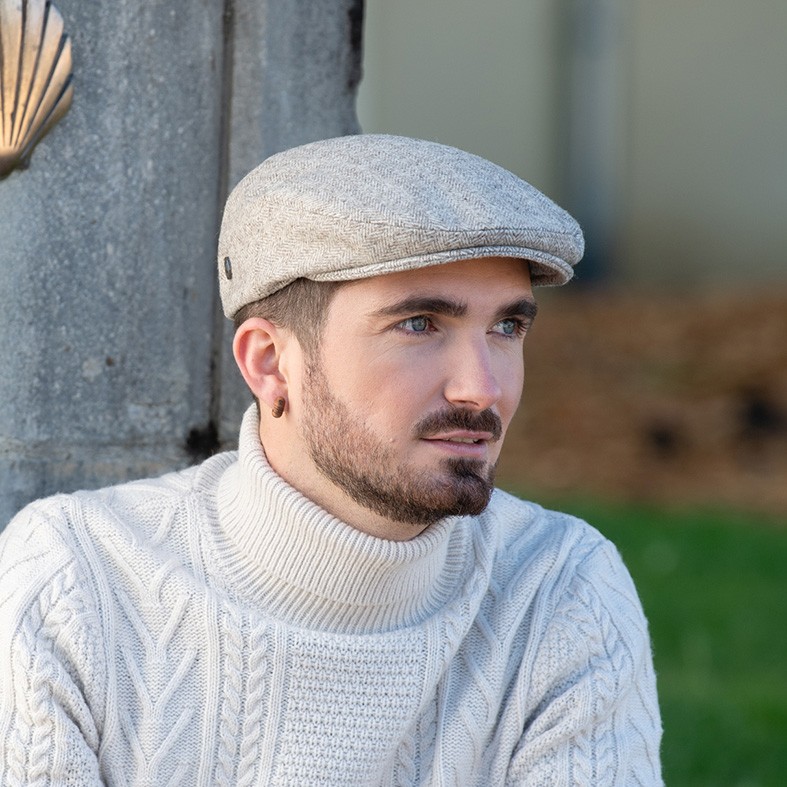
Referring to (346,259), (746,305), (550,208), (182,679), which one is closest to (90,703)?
(182,679)

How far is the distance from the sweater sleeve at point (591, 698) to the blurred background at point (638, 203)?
5516 mm

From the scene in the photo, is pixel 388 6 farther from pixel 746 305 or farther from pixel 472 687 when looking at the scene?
pixel 472 687

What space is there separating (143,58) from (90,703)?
1.38 meters

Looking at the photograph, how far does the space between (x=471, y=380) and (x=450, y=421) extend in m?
0.08

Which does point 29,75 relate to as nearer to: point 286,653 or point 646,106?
point 286,653

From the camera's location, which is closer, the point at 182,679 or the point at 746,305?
the point at 182,679

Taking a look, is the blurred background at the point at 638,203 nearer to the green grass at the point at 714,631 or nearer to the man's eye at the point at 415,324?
the green grass at the point at 714,631

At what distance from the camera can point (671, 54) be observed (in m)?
12.4

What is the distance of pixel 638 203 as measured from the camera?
41.6 feet

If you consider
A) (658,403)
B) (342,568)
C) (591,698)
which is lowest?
(658,403)

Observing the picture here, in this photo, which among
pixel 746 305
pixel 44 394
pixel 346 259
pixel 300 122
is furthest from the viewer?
pixel 746 305

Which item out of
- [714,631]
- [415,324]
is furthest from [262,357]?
[714,631]

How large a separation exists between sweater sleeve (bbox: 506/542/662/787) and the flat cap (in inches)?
25.5

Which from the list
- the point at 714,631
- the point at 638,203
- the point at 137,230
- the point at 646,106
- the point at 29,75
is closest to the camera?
the point at 29,75
